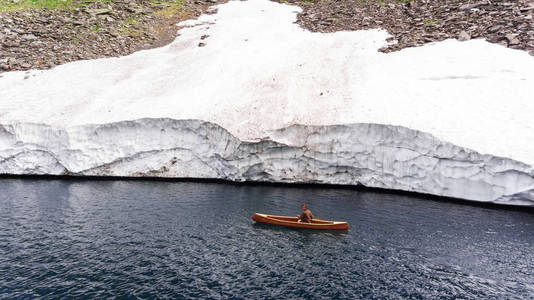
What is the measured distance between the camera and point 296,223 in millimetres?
25312

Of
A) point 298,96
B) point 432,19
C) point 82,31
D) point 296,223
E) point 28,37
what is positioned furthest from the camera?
point 82,31

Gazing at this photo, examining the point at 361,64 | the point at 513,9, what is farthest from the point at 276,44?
the point at 513,9

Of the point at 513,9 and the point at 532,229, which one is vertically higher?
the point at 513,9

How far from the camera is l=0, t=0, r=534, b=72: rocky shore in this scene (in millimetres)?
43031

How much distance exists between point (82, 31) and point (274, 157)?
132 ft

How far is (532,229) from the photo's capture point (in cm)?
2442

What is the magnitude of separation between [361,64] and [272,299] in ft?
107

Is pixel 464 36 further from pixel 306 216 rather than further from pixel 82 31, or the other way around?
pixel 82 31

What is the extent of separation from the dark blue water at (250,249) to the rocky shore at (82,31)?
27399 mm

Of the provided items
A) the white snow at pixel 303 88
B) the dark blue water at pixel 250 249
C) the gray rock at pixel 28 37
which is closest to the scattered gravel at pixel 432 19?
the white snow at pixel 303 88

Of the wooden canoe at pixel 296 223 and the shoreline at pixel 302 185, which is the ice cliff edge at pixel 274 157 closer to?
the shoreline at pixel 302 185

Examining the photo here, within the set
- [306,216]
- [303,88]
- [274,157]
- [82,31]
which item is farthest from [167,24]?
[306,216]

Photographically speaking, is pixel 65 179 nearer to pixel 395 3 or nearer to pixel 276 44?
pixel 276 44

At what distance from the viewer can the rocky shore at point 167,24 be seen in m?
43.0
